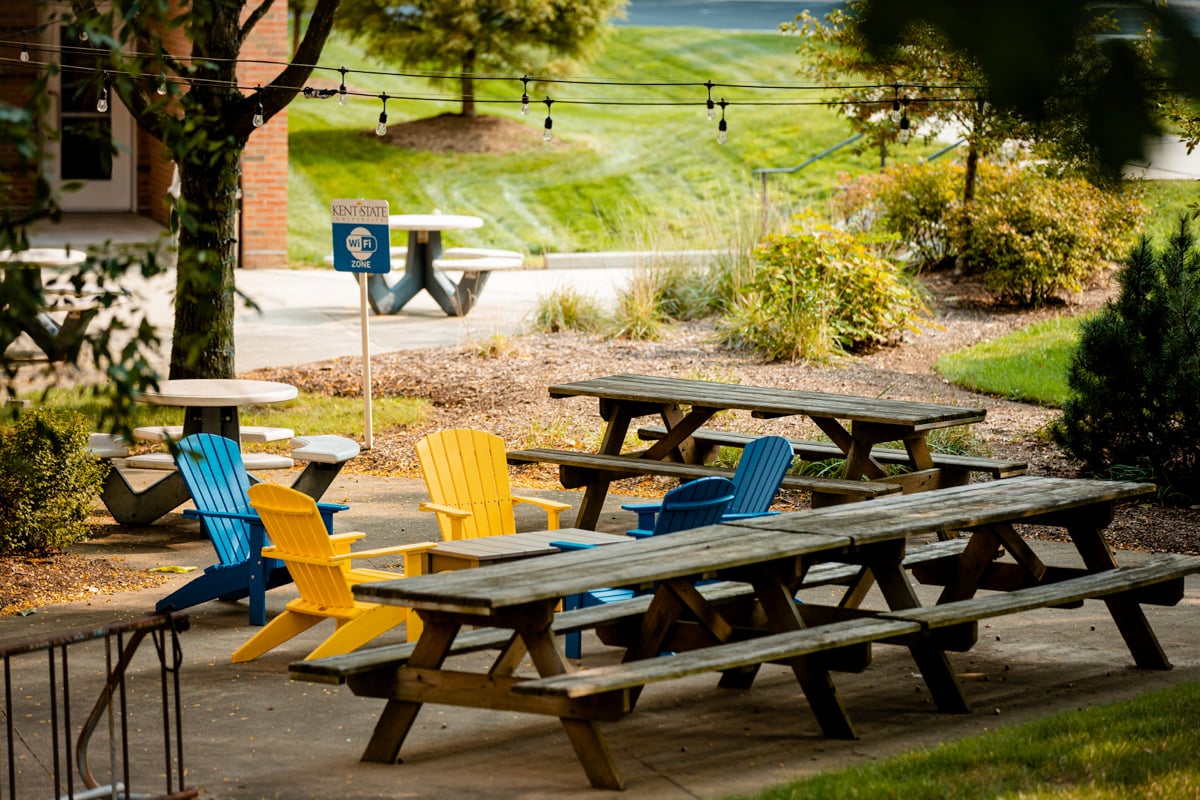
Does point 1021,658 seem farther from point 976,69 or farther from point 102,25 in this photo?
point 976,69

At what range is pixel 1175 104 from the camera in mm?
1410

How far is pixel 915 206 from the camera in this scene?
18.1m

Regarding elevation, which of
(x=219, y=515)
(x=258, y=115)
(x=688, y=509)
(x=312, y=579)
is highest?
(x=258, y=115)

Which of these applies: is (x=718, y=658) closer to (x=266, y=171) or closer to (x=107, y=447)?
(x=107, y=447)

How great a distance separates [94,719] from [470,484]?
11.1 ft

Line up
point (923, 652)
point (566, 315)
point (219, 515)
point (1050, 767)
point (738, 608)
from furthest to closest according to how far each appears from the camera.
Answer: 1. point (566, 315)
2. point (219, 515)
3. point (738, 608)
4. point (923, 652)
5. point (1050, 767)

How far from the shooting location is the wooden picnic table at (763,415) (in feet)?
27.5

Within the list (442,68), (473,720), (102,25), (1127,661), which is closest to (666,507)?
(473,720)

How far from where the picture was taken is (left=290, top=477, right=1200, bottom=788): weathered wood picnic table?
15.9 feet

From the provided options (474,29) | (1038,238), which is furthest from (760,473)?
(474,29)

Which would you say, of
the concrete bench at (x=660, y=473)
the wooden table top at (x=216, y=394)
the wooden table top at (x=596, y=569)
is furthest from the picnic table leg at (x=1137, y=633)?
the wooden table top at (x=216, y=394)

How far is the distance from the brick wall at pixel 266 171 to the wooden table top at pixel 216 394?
10609 millimetres

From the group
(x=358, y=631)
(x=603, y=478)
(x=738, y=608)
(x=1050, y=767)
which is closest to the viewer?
(x=1050, y=767)

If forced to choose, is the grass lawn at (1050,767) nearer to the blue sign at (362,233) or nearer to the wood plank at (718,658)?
the wood plank at (718,658)
